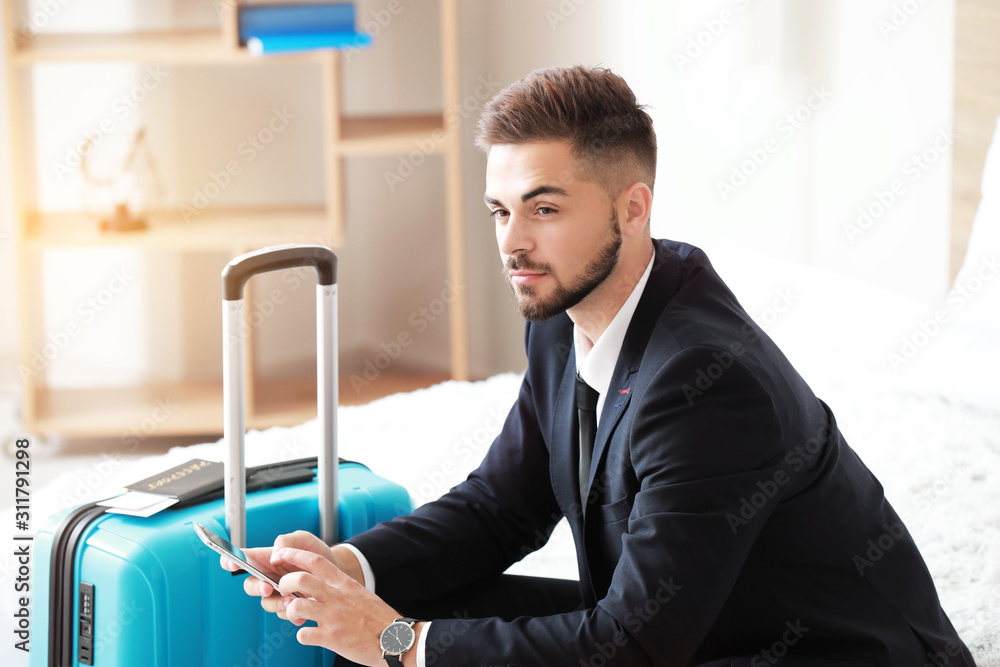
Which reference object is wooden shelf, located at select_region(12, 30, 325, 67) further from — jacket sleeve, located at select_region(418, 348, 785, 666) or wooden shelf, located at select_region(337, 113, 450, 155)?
jacket sleeve, located at select_region(418, 348, 785, 666)

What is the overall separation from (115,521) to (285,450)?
2.20ft

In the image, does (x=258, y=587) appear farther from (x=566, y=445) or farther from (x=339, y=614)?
(x=566, y=445)

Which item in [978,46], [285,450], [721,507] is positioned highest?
[978,46]

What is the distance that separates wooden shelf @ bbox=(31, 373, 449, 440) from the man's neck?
1.67m

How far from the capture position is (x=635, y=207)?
114cm

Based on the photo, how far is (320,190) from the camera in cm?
316

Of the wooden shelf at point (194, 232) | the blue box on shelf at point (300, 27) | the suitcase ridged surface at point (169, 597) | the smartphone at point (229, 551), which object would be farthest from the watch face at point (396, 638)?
the blue box on shelf at point (300, 27)

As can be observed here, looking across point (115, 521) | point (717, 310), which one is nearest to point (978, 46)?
point (717, 310)

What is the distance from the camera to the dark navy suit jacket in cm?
97

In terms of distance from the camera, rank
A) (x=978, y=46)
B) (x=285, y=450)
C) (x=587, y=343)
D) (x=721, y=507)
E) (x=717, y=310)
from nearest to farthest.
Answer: (x=721, y=507) < (x=717, y=310) < (x=587, y=343) < (x=285, y=450) < (x=978, y=46)

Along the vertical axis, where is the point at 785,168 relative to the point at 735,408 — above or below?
above

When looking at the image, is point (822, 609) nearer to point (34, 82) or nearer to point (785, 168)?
point (785, 168)

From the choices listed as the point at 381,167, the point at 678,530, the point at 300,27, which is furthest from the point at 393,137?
the point at 678,530

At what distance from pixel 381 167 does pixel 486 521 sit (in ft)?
6.74
